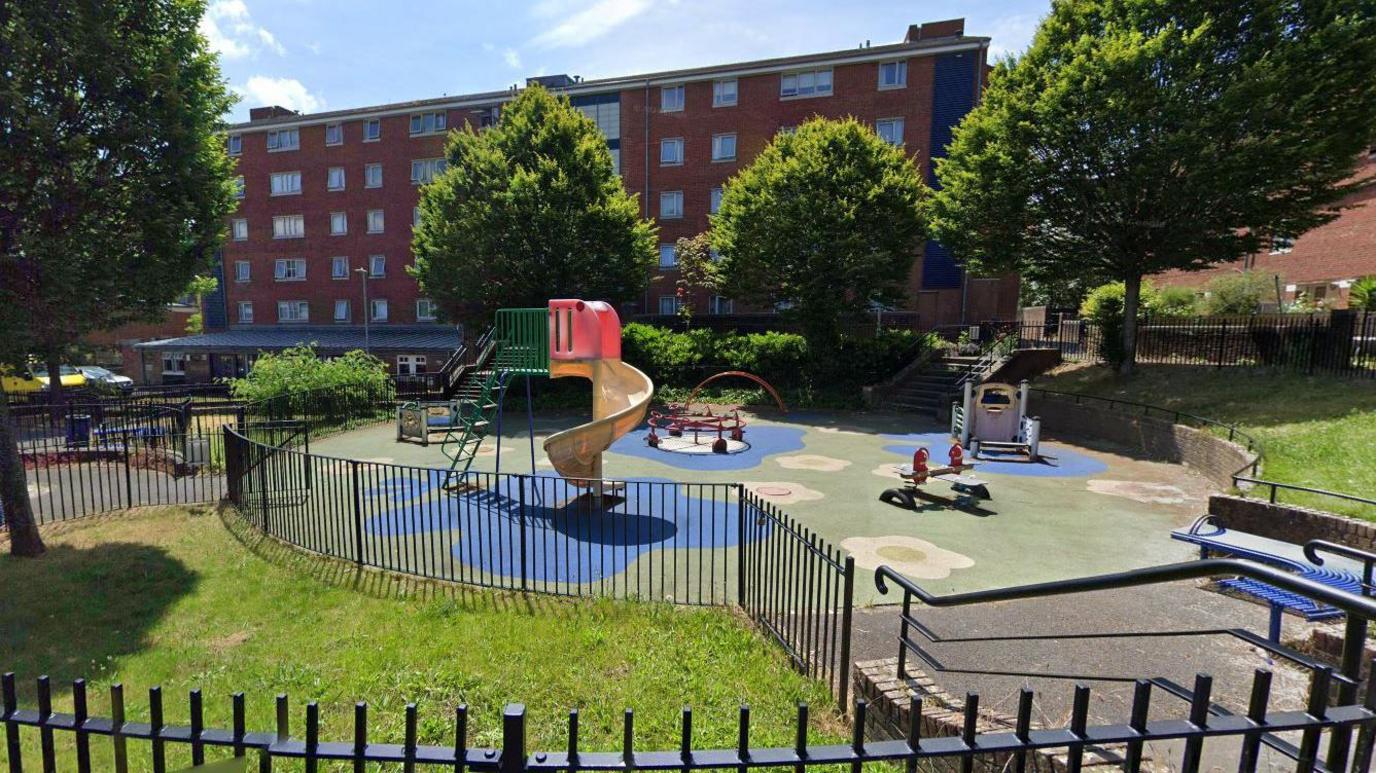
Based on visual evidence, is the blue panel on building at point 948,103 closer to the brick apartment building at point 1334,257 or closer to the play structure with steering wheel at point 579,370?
the brick apartment building at point 1334,257

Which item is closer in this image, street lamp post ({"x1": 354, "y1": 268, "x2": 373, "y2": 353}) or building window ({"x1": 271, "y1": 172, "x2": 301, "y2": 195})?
street lamp post ({"x1": 354, "y1": 268, "x2": 373, "y2": 353})

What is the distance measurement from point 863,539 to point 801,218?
1715 centimetres

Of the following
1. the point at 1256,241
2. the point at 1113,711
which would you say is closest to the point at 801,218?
the point at 1256,241

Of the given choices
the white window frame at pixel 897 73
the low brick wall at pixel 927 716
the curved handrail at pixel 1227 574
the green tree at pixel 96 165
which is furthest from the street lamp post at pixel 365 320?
the curved handrail at pixel 1227 574

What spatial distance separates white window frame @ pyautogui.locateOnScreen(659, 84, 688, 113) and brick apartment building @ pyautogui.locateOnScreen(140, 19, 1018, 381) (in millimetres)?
66

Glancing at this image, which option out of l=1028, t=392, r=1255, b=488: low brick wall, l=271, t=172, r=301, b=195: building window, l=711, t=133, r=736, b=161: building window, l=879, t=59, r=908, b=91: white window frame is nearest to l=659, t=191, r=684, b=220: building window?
l=711, t=133, r=736, b=161: building window

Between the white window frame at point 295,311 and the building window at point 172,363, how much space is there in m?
7.00

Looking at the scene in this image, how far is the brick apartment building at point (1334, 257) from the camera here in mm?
26141

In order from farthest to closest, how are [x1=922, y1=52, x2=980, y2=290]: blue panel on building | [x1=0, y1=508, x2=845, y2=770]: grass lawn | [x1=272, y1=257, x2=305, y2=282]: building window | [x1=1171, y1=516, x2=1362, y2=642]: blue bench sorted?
[x1=272, y1=257, x2=305, y2=282]: building window
[x1=922, y1=52, x2=980, y2=290]: blue panel on building
[x1=1171, y1=516, x2=1362, y2=642]: blue bench
[x1=0, y1=508, x2=845, y2=770]: grass lawn

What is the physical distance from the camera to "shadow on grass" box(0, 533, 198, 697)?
19.1ft

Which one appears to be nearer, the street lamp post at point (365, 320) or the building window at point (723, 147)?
the building window at point (723, 147)

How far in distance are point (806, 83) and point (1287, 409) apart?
25.5 meters

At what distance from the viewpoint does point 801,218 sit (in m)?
24.2

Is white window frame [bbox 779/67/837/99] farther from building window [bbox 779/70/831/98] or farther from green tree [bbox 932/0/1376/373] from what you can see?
green tree [bbox 932/0/1376/373]
